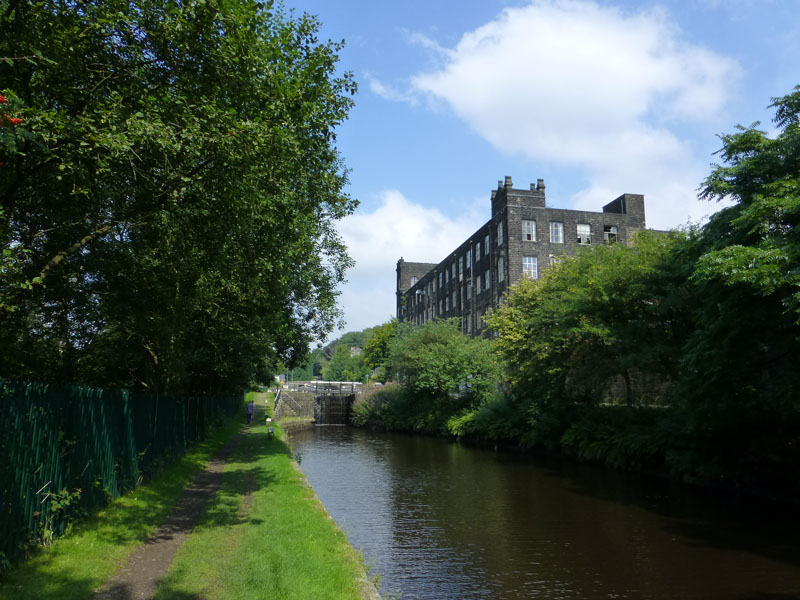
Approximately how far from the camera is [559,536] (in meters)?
14.5

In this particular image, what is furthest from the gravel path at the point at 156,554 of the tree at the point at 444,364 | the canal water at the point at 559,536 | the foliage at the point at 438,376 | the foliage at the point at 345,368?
the foliage at the point at 345,368

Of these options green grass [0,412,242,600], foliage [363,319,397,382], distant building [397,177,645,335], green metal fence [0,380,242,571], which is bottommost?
green grass [0,412,242,600]

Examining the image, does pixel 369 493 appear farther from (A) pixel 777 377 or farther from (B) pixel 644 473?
(A) pixel 777 377

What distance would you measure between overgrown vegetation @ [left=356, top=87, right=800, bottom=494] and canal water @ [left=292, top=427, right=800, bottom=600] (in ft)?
6.53

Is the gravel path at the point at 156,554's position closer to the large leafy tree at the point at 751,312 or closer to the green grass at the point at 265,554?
the green grass at the point at 265,554

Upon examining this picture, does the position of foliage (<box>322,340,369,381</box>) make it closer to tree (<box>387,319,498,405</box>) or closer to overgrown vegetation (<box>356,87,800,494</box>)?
tree (<box>387,319,498,405</box>)

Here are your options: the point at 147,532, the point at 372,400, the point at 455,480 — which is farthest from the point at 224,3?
the point at 372,400

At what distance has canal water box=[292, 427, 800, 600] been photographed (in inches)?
432

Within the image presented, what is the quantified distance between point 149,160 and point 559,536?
12.1m

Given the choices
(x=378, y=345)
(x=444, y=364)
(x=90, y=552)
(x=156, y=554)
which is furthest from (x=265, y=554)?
(x=378, y=345)

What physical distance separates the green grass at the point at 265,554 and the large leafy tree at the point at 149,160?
4.31 m

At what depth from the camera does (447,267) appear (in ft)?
216

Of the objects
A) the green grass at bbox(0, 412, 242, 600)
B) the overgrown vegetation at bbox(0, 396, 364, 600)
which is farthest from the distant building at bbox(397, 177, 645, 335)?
the green grass at bbox(0, 412, 242, 600)

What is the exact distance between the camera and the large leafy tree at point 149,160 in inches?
322
